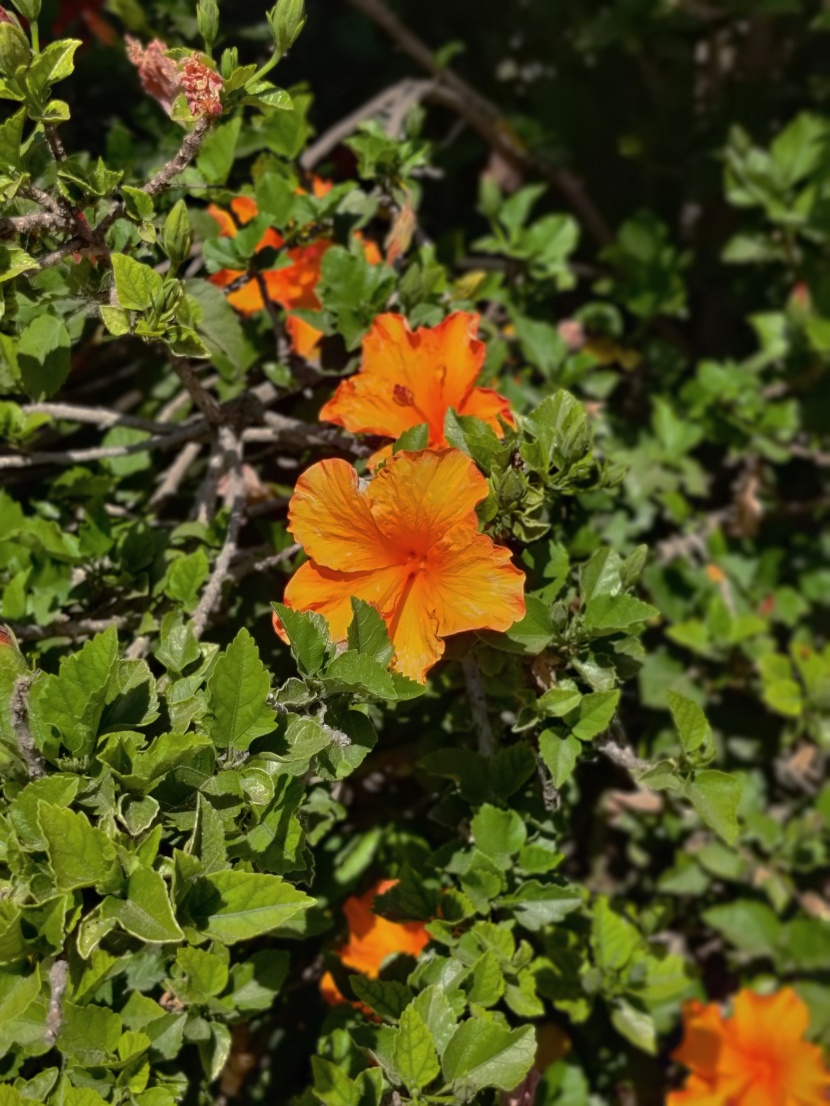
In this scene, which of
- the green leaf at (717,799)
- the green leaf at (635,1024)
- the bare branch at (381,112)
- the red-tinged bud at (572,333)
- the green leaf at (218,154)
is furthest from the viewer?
the red-tinged bud at (572,333)

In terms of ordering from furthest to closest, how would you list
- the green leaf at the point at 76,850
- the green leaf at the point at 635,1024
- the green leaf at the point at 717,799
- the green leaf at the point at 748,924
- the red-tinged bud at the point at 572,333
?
the red-tinged bud at the point at 572,333
the green leaf at the point at 748,924
the green leaf at the point at 635,1024
the green leaf at the point at 717,799
the green leaf at the point at 76,850

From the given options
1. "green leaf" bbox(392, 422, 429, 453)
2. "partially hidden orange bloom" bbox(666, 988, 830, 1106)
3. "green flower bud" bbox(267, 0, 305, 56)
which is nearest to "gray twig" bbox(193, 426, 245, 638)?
"green leaf" bbox(392, 422, 429, 453)

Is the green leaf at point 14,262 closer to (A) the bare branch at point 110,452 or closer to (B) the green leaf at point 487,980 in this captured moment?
(A) the bare branch at point 110,452

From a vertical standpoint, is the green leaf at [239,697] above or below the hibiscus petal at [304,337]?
below

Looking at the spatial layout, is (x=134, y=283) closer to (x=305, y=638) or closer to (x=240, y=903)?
(x=305, y=638)

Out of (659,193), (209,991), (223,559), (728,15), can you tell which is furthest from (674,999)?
(728,15)

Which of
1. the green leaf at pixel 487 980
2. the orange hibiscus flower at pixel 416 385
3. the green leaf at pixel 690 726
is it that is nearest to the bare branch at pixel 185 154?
the orange hibiscus flower at pixel 416 385

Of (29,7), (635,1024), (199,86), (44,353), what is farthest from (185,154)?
(635,1024)
